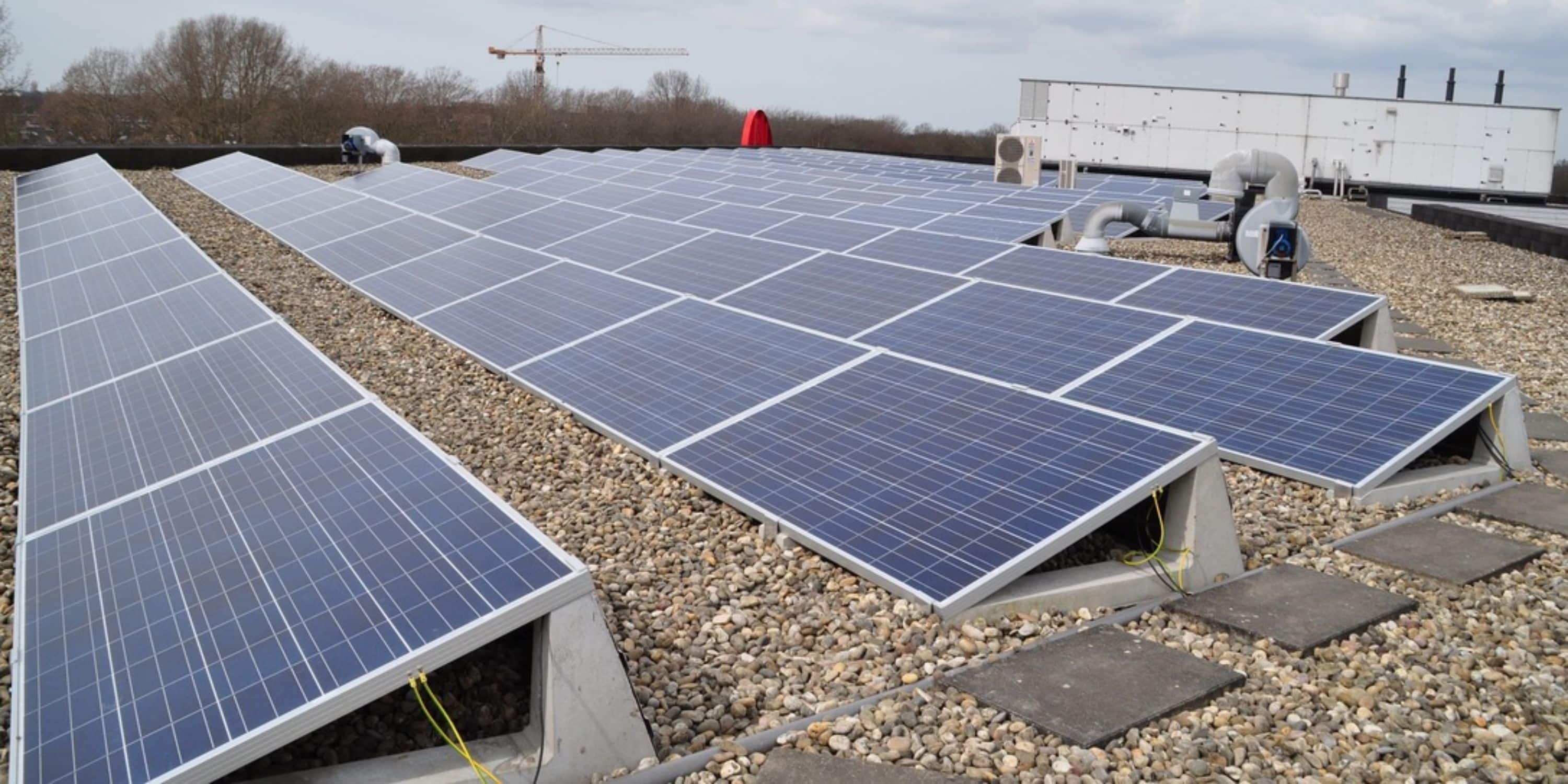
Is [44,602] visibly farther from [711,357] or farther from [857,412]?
[711,357]

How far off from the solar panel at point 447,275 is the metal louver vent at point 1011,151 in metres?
17.4

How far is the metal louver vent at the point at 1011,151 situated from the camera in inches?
1172

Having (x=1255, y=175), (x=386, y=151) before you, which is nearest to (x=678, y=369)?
(x=1255, y=175)

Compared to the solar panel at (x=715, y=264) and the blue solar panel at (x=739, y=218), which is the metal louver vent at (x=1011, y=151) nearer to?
the blue solar panel at (x=739, y=218)

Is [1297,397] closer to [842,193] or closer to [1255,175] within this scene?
[1255,175]

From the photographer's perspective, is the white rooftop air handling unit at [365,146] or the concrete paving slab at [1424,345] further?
the white rooftop air handling unit at [365,146]

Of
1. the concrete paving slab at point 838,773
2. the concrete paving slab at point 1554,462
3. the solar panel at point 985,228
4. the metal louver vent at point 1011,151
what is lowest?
the concrete paving slab at point 838,773

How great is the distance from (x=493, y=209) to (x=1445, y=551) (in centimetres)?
1609

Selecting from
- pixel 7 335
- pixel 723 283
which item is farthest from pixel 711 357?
pixel 7 335

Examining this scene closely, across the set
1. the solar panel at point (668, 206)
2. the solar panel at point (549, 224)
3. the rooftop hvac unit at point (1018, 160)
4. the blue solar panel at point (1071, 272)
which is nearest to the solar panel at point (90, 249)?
the solar panel at point (549, 224)

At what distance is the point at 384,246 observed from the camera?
54.7 feet

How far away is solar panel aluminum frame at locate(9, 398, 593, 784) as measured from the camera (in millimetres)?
3523

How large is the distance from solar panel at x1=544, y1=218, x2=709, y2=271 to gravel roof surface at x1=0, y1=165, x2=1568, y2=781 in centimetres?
512

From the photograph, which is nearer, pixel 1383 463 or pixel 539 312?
pixel 1383 463
